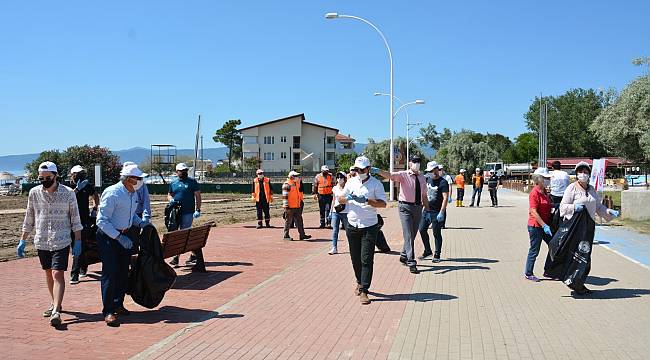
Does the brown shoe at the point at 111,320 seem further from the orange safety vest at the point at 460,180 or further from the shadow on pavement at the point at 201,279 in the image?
the orange safety vest at the point at 460,180

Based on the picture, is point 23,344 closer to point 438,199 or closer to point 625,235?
point 438,199

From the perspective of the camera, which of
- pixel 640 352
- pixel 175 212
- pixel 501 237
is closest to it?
Result: pixel 640 352

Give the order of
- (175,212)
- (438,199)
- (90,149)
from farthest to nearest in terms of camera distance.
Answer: (90,149) < (438,199) < (175,212)

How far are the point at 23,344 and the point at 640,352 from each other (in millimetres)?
5711

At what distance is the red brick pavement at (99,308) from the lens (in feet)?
18.8

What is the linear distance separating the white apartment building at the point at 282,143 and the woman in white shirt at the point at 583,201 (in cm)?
8266

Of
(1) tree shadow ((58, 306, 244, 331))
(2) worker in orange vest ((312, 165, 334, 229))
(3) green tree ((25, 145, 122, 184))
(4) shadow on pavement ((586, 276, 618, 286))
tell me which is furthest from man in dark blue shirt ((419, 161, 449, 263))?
(3) green tree ((25, 145, 122, 184))

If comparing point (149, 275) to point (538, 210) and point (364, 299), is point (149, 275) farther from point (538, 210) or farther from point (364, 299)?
point (538, 210)

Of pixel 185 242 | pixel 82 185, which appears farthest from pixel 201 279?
pixel 82 185

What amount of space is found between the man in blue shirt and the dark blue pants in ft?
11.1

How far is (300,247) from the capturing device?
1300 centimetres

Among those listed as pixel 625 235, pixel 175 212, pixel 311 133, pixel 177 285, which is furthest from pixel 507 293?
pixel 311 133

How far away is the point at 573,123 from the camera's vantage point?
8544cm

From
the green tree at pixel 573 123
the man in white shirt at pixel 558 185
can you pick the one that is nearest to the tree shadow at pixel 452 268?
the man in white shirt at pixel 558 185
